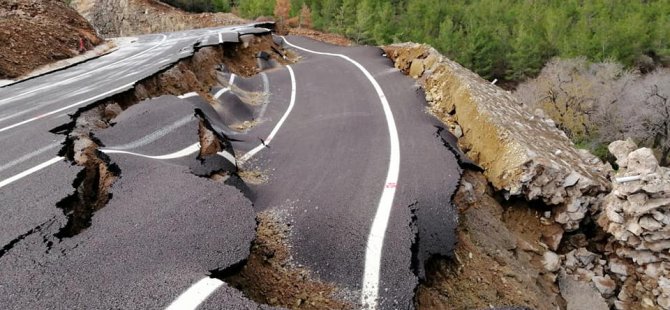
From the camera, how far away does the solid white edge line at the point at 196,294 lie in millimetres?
3076

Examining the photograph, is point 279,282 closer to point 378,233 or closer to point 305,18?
point 378,233

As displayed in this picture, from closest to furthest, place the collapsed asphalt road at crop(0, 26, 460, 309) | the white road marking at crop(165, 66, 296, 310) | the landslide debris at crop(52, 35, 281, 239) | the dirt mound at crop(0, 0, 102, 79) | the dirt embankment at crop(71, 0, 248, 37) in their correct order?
1. the white road marking at crop(165, 66, 296, 310)
2. the collapsed asphalt road at crop(0, 26, 460, 309)
3. the landslide debris at crop(52, 35, 281, 239)
4. the dirt mound at crop(0, 0, 102, 79)
5. the dirt embankment at crop(71, 0, 248, 37)

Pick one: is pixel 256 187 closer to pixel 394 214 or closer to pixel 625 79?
pixel 394 214

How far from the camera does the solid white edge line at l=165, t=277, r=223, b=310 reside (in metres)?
3.08

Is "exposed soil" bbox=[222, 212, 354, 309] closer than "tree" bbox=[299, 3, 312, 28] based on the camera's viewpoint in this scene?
Yes

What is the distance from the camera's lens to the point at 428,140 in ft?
23.4

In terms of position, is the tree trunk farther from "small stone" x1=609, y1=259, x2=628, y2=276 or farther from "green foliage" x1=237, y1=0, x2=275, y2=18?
"green foliage" x1=237, y1=0, x2=275, y2=18

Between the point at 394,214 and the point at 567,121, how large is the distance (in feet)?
85.8

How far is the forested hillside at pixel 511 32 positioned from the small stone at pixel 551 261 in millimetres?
34712

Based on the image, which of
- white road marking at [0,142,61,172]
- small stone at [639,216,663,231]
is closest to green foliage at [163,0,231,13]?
white road marking at [0,142,61,172]

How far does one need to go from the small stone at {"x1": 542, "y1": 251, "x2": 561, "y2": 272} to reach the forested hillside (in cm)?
3471

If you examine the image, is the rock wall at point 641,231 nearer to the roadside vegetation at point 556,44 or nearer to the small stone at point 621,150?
the small stone at point 621,150

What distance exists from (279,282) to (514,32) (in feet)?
167

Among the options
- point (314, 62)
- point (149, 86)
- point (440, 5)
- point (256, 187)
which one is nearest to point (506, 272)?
point (256, 187)
